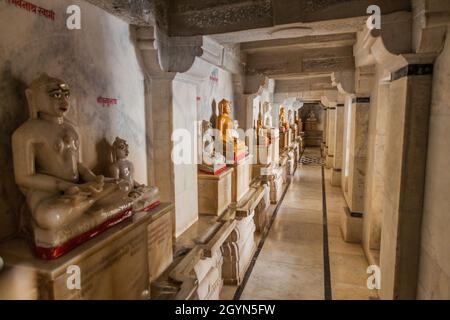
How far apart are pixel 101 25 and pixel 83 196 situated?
1375mm

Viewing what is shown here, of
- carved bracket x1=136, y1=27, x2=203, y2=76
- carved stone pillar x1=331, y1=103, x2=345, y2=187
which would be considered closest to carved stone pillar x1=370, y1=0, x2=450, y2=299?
carved bracket x1=136, y1=27, x2=203, y2=76

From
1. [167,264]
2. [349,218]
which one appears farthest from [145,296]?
[349,218]

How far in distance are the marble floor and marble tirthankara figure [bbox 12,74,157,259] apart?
2.65 meters

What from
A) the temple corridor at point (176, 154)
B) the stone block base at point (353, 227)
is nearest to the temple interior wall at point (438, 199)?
the temple corridor at point (176, 154)

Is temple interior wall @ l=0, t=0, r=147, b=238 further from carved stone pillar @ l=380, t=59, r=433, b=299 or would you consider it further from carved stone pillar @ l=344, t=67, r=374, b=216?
carved stone pillar @ l=344, t=67, r=374, b=216

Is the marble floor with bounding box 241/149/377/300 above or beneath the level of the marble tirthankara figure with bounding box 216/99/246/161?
beneath

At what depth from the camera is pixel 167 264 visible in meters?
2.34

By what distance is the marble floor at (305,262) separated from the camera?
3587 mm

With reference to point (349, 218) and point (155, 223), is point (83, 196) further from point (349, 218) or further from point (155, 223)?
point (349, 218)

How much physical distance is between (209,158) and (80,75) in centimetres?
180

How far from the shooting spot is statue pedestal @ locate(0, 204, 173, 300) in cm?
128

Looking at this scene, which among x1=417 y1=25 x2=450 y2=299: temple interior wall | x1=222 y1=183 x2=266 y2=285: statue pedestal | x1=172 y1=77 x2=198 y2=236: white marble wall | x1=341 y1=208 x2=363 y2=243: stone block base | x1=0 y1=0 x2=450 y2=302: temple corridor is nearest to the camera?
x1=0 y1=0 x2=450 y2=302: temple corridor

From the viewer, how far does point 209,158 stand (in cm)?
349

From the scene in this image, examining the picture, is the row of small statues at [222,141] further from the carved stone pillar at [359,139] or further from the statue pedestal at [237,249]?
the carved stone pillar at [359,139]
